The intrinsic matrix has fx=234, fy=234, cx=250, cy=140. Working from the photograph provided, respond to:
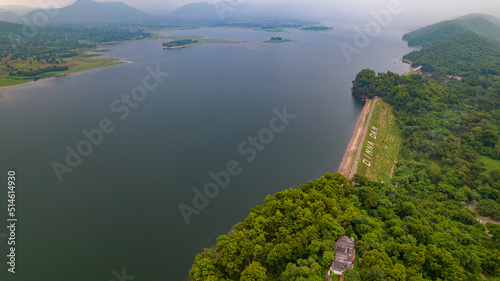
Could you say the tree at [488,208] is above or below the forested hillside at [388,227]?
below

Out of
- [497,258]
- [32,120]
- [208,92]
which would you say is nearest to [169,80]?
[208,92]

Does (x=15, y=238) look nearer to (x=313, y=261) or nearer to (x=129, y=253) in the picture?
(x=129, y=253)

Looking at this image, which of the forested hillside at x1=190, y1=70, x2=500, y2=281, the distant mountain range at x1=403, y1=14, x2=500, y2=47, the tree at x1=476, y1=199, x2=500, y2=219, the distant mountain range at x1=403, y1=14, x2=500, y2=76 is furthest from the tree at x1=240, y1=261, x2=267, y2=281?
the distant mountain range at x1=403, y1=14, x2=500, y2=47

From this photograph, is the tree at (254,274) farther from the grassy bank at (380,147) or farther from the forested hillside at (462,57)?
the forested hillside at (462,57)

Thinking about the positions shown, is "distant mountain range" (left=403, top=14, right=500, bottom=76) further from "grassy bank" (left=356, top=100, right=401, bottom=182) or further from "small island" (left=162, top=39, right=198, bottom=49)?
"small island" (left=162, top=39, right=198, bottom=49)

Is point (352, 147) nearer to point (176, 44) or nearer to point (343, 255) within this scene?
point (343, 255)

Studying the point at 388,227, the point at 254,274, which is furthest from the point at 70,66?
the point at 388,227

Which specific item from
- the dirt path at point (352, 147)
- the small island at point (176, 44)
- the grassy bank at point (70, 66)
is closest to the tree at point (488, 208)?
the dirt path at point (352, 147)
